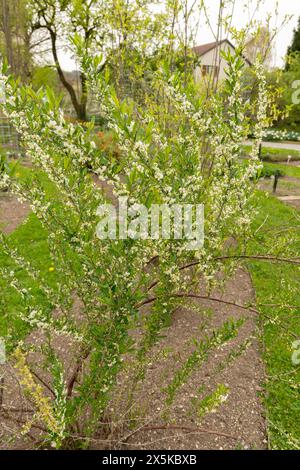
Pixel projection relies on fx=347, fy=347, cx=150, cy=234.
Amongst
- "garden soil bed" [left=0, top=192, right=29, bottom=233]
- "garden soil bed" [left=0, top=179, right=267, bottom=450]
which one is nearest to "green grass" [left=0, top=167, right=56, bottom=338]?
"garden soil bed" [left=0, top=192, right=29, bottom=233]

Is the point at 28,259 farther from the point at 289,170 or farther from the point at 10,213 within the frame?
the point at 289,170

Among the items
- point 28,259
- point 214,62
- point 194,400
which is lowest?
point 28,259

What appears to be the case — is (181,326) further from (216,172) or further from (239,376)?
(216,172)

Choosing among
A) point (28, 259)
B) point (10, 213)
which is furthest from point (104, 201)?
point (10, 213)

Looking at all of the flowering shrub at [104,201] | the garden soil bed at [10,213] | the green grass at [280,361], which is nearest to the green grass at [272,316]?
the green grass at [280,361]

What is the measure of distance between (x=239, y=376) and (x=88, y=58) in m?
3.36

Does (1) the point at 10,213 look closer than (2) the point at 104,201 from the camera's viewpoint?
No

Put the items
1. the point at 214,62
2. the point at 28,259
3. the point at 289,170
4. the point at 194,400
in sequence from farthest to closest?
the point at 289,170, the point at 28,259, the point at 214,62, the point at 194,400

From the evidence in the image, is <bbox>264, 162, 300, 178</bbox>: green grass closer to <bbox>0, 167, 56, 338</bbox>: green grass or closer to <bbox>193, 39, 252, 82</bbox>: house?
<bbox>193, 39, 252, 82</bbox>: house

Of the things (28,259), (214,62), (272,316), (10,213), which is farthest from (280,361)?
(10,213)

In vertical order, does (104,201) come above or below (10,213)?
above

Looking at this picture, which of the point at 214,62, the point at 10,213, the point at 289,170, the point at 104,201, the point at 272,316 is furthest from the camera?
the point at 289,170

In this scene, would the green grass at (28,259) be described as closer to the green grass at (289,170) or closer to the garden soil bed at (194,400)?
the garden soil bed at (194,400)
